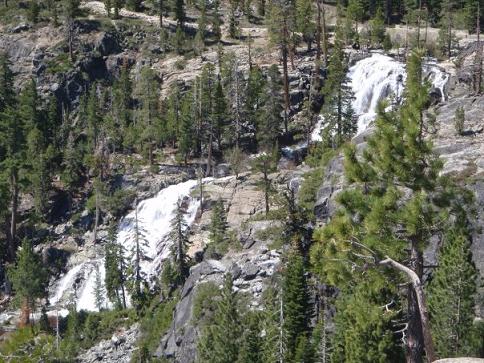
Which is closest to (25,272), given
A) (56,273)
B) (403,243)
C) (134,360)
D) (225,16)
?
(56,273)

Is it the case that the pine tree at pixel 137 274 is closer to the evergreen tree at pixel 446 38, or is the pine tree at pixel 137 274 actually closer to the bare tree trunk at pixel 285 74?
the bare tree trunk at pixel 285 74

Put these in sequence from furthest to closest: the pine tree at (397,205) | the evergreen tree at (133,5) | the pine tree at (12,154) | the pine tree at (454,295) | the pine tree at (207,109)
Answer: the evergreen tree at (133,5) < the pine tree at (207,109) < the pine tree at (12,154) < the pine tree at (454,295) < the pine tree at (397,205)

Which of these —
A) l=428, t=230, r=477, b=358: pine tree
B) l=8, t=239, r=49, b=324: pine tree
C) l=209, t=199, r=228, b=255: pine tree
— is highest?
l=428, t=230, r=477, b=358: pine tree

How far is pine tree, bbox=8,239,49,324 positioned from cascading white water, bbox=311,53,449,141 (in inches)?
1266

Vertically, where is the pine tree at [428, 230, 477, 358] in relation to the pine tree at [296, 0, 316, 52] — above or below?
below

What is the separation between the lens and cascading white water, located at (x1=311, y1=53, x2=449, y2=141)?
227ft

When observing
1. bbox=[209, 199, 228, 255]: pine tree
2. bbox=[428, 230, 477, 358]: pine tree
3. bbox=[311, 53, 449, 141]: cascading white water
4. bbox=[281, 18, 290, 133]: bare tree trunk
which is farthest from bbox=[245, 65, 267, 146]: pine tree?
bbox=[428, 230, 477, 358]: pine tree

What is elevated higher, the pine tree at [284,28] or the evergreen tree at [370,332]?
the pine tree at [284,28]

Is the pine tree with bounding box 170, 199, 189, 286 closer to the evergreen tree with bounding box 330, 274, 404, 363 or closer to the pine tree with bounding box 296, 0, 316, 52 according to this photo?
the evergreen tree with bounding box 330, 274, 404, 363

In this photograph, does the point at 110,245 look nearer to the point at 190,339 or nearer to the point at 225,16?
the point at 190,339

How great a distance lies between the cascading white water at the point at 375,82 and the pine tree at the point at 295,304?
3233cm

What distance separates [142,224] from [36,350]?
50.5 m

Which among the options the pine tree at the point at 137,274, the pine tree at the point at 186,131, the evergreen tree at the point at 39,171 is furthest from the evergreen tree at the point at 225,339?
the evergreen tree at the point at 39,171

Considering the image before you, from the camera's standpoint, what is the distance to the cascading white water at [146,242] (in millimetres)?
62844
